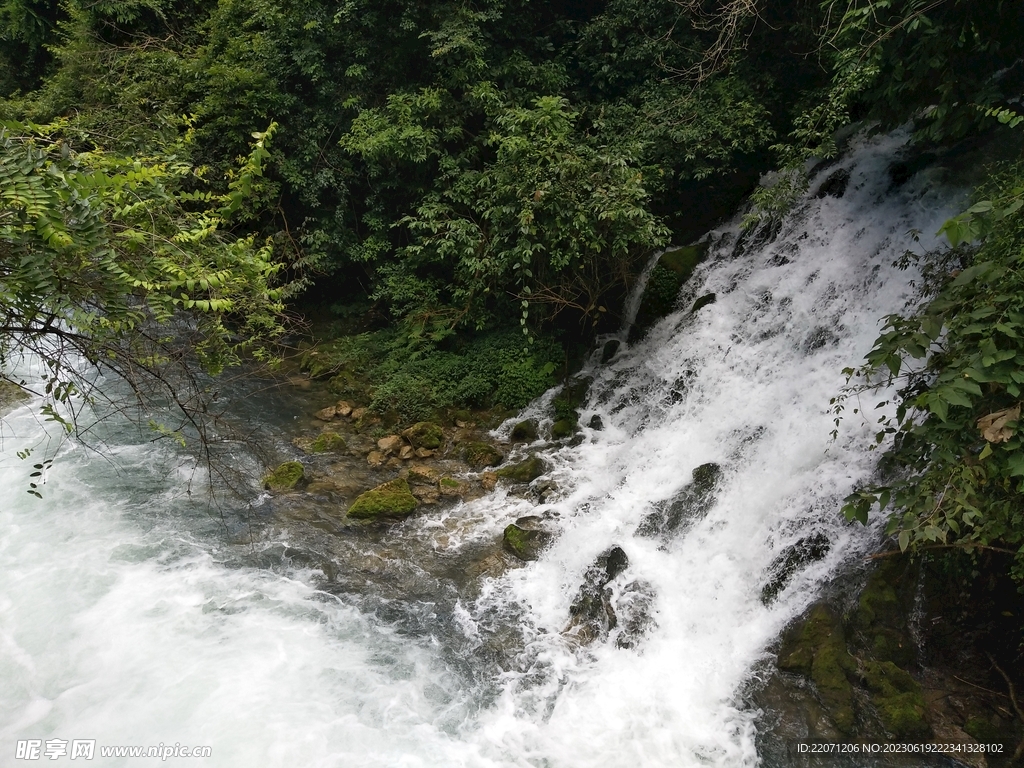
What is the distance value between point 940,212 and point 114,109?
12.9m

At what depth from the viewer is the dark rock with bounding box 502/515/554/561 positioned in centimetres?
766

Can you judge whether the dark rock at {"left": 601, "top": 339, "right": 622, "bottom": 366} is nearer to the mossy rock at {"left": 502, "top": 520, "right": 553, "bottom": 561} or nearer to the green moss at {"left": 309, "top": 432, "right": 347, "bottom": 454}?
the mossy rock at {"left": 502, "top": 520, "right": 553, "bottom": 561}

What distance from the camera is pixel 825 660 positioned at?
18.7ft

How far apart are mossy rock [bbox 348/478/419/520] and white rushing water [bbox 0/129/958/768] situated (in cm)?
38

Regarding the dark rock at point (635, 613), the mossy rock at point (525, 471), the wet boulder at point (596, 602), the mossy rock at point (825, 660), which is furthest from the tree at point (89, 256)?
the mossy rock at point (825, 660)

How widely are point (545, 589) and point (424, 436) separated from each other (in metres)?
3.42

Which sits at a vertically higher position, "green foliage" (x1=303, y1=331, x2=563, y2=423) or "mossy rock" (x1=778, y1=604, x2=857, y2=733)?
"green foliage" (x1=303, y1=331, x2=563, y2=423)

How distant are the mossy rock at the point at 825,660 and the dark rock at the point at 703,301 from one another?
4.75 m

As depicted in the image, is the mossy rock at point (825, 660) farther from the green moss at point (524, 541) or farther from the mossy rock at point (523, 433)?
the mossy rock at point (523, 433)

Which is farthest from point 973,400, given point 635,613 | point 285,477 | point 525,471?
point 285,477

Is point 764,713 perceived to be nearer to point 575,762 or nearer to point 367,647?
point 575,762

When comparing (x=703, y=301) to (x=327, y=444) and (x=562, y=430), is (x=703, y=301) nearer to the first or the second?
(x=562, y=430)

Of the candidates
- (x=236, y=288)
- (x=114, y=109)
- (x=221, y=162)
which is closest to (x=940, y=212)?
(x=236, y=288)

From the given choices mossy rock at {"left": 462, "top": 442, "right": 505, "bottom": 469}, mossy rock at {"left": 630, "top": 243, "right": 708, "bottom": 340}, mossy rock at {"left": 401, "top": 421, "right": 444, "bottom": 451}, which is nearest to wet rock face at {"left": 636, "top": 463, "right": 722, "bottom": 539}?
mossy rock at {"left": 462, "top": 442, "right": 505, "bottom": 469}
